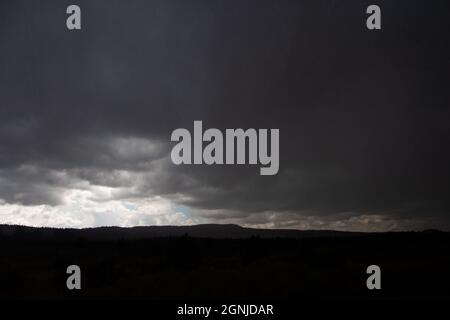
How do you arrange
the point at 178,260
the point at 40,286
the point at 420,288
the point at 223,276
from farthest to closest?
the point at 178,260 → the point at 40,286 → the point at 223,276 → the point at 420,288

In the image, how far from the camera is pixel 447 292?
508 inches

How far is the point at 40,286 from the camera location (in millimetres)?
19266

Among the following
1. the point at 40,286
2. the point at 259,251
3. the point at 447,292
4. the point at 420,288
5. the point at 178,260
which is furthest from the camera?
the point at 259,251
